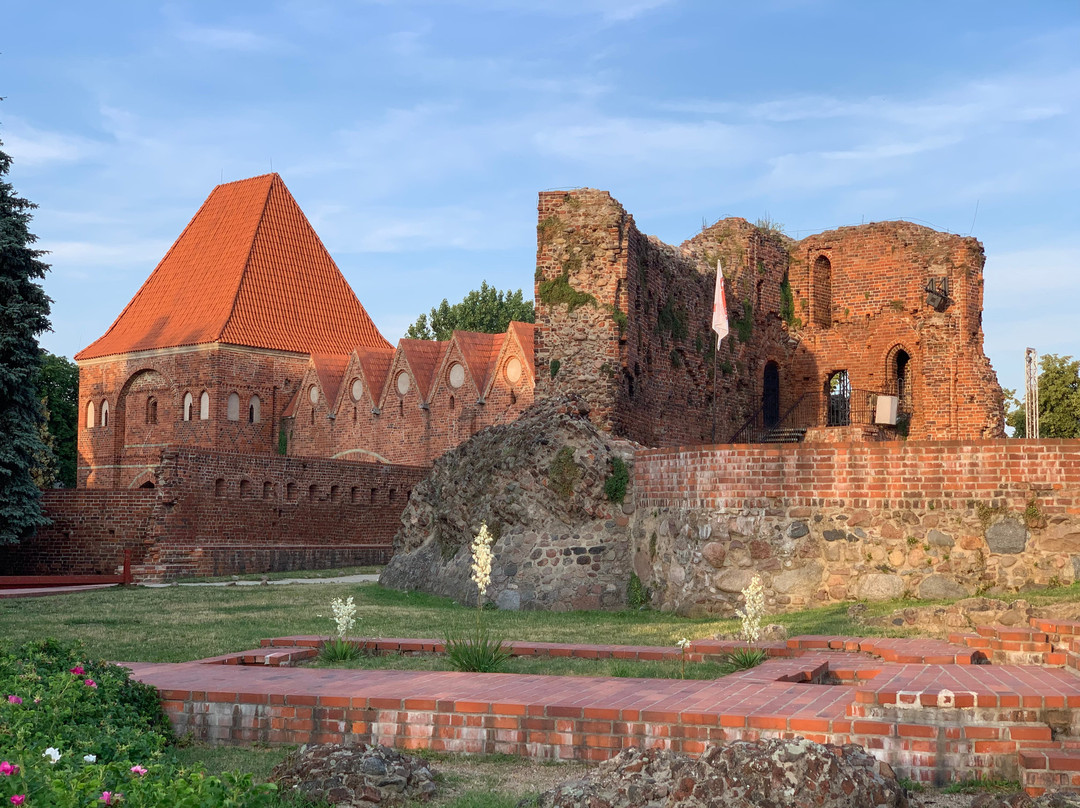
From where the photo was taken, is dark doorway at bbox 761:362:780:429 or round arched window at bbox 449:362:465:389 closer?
dark doorway at bbox 761:362:780:429

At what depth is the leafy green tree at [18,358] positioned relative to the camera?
2402 centimetres

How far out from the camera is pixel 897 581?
1236 cm

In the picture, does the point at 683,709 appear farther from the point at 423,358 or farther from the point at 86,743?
the point at 423,358

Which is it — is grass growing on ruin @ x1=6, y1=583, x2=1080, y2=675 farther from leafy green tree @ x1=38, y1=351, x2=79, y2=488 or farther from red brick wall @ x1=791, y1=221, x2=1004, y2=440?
leafy green tree @ x1=38, y1=351, x2=79, y2=488

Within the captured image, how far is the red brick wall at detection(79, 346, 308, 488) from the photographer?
45.8m

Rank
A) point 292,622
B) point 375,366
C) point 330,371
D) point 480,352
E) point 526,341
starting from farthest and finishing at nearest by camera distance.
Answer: point 330,371 → point 375,366 → point 480,352 → point 526,341 → point 292,622

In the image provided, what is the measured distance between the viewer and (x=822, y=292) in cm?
2814

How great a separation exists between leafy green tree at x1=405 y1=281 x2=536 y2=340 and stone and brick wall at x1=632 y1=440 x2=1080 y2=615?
5633cm

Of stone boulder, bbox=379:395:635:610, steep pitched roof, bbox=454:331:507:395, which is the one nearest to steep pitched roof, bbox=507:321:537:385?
steep pitched roof, bbox=454:331:507:395

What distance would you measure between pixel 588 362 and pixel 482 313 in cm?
5086

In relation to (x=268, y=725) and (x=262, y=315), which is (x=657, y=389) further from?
(x=262, y=315)

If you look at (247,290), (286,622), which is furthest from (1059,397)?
(286,622)

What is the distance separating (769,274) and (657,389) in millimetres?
6179

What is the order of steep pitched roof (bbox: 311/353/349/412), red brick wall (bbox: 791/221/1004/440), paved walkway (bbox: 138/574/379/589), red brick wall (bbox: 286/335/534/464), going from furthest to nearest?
steep pitched roof (bbox: 311/353/349/412) → red brick wall (bbox: 286/335/534/464) → red brick wall (bbox: 791/221/1004/440) → paved walkway (bbox: 138/574/379/589)
